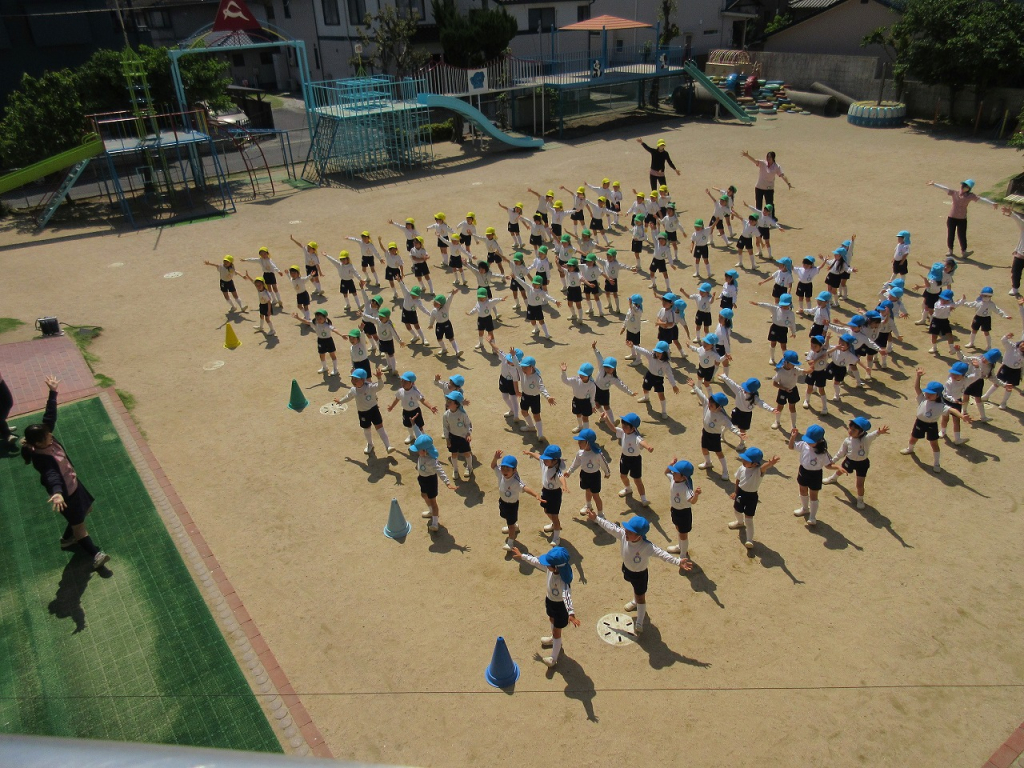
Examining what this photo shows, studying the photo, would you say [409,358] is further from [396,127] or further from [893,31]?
[893,31]

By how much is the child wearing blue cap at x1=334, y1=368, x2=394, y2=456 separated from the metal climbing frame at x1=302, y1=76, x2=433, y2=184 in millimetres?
20142

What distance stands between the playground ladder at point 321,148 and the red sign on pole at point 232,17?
4429 millimetres

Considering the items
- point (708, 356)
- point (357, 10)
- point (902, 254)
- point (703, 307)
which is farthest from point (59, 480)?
point (357, 10)

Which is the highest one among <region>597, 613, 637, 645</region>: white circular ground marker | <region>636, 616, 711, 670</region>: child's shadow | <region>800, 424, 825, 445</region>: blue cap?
<region>800, 424, 825, 445</region>: blue cap

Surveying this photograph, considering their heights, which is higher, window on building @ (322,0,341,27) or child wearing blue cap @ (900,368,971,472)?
window on building @ (322,0,341,27)

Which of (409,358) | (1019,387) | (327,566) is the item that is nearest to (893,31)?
(1019,387)

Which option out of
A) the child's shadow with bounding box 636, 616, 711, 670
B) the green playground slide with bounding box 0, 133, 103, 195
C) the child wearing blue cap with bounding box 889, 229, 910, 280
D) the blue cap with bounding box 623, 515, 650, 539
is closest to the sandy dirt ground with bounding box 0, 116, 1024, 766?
the child's shadow with bounding box 636, 616, 711, 670

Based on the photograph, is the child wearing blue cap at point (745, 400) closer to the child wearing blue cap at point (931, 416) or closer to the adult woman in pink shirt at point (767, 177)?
the child wearing blue cap at point (931, 416)

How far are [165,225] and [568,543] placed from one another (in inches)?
831

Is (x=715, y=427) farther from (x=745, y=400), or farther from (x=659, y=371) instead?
(x=659, y=371)

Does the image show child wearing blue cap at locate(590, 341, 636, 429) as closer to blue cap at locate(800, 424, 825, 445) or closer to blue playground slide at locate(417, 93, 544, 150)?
blue cap at locate(800, 424, 825, 445)

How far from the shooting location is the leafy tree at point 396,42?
35.9 metres

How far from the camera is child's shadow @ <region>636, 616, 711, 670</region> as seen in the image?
27.9 ft

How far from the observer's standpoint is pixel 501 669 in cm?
828
